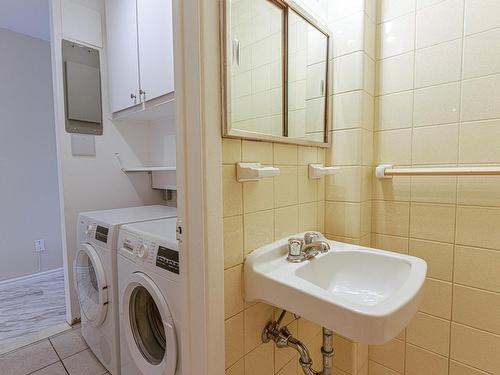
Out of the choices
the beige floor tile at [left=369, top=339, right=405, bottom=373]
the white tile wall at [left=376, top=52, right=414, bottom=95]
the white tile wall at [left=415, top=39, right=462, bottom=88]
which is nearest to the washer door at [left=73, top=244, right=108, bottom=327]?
the beige floor tile at [left=369, top=339, right=405, bottom=373]

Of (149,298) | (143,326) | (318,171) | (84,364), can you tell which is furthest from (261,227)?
(84,364)

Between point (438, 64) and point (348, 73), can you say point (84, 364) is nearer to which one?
point (348, 73)

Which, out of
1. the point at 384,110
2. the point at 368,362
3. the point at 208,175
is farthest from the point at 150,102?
the point at 368,362

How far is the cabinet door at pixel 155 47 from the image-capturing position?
1.57 meters

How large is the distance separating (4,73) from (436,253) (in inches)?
140

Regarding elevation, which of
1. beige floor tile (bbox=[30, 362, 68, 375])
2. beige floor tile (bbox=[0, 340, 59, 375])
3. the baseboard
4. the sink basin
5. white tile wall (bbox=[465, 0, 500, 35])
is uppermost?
white tile wall (bbox=[465, 0, 500, 35])

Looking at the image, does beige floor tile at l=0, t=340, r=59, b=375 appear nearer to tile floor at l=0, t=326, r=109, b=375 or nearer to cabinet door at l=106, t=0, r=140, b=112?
tile floor at l=0, t=326, r=109, b=375

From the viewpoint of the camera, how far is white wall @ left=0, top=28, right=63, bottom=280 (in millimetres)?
2496

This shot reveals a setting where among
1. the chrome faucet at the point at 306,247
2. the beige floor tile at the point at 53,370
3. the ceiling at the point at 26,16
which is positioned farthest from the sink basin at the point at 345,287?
the ceiling at the point at 26,16

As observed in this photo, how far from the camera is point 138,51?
70.1 inches

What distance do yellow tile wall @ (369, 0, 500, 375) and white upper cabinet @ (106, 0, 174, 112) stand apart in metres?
1.16

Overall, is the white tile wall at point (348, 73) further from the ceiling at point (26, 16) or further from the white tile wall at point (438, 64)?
the ceiling at point (26, 16)

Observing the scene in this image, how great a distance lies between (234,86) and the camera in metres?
0.83

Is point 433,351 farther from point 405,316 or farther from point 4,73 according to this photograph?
point 4,73
